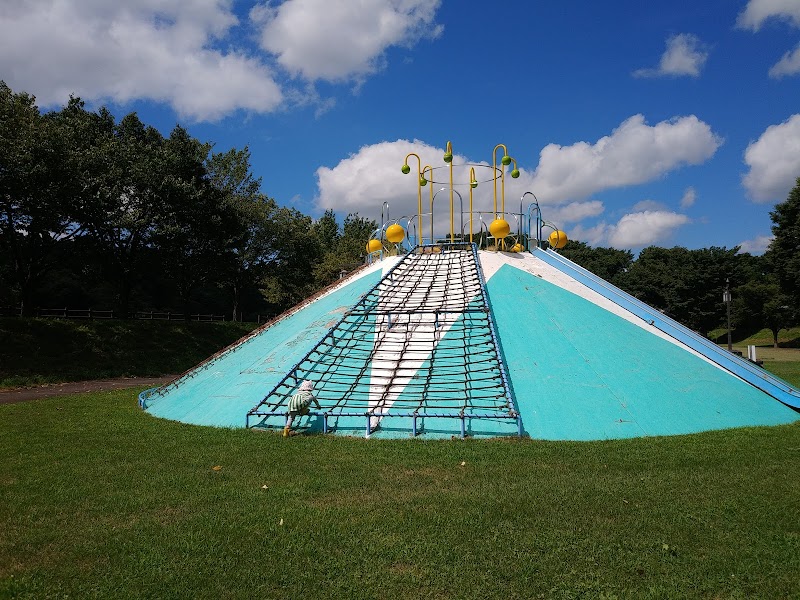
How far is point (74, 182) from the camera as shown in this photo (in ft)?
80.8

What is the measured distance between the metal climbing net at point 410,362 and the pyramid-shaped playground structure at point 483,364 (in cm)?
3

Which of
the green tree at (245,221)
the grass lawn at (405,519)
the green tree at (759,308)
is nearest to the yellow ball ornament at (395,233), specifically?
the grass lawn at (405,519)

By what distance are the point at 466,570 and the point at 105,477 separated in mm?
5024

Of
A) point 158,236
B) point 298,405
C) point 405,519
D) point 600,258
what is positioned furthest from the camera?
point 600,258

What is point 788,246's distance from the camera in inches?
1511

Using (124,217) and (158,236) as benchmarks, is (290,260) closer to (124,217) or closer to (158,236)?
(158,236)

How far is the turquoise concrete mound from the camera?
366 inches

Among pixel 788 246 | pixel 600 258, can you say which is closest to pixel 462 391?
pixel 788 246

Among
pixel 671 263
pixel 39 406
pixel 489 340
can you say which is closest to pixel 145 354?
pixel 39 406

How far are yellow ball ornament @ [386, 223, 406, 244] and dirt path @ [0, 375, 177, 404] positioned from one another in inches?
445

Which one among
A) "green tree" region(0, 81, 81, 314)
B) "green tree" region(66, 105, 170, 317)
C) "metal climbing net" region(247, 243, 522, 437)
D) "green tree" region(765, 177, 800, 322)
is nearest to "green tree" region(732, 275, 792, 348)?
"green tree" region(765, 177, 800, 322)

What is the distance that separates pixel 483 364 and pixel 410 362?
1.35 meters

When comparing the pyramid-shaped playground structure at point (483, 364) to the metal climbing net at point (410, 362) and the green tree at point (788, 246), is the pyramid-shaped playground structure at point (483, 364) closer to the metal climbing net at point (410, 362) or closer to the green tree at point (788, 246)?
the metal climbing net at point (410, 362)

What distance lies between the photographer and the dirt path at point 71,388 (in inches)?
716
